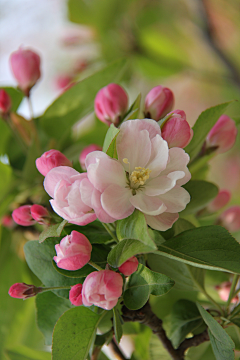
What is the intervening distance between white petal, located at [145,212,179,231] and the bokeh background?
21 cm

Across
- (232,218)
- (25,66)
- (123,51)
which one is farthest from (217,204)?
(123,51)

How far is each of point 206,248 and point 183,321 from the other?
14 cm

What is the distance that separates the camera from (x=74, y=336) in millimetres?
300

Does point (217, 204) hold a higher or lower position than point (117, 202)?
lower

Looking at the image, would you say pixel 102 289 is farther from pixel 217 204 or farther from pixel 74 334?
pixel 217 204

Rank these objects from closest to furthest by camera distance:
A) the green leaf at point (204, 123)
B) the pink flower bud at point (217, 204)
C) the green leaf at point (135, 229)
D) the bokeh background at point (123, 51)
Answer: the green leaf at point (135, 229), the green leaf at point (204, 123), the pink flower bud at point (217, 204), the bokeh background at point (123, 51)

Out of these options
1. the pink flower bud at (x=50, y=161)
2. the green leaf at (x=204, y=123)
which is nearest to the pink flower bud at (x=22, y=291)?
the pink flower bud at (x=50, y=161)

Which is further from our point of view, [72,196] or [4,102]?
[4,102]

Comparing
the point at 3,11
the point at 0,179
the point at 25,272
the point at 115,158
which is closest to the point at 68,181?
the point at 115,158

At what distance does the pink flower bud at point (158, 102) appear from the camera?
1.19 ft

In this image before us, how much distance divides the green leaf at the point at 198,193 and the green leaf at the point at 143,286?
0.09 meters

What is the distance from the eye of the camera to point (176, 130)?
28 cm

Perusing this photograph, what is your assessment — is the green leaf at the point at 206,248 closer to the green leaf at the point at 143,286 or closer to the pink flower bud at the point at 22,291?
the green leaf at the point at 143,286

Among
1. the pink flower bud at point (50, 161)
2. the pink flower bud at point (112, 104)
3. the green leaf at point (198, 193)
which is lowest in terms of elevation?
the green leaf at point (198, 193)
